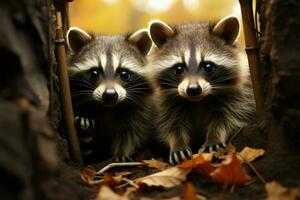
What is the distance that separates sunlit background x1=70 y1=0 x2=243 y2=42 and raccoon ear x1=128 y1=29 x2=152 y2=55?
5.01 m

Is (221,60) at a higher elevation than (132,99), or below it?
higher

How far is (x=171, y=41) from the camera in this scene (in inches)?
174

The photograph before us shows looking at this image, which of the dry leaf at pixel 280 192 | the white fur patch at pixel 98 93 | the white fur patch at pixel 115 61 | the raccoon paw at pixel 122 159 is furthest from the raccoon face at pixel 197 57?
the dry leaf at pixel 280 192

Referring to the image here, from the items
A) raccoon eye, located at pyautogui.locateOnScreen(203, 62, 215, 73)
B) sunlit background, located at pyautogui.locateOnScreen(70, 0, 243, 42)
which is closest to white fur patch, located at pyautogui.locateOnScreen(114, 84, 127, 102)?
raccoon eye, located at pyautogui.locateOnScreen(203, 62, 215, 73)

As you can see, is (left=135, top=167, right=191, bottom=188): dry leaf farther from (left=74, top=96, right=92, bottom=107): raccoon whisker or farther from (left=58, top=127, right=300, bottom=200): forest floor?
(left=74, top=96, right=92, bottom=107): raccoon whisker

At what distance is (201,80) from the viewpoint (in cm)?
397

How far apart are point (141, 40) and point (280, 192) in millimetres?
2475

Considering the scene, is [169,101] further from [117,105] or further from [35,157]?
[35,157]

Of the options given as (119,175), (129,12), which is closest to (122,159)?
(119,175)

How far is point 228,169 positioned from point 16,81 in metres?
1.27

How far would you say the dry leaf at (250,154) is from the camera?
10.4 feet

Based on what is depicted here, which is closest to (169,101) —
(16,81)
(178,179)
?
(178,179)

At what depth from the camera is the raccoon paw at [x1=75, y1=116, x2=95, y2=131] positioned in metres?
4.09

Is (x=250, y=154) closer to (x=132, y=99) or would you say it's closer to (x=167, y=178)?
(x=167, y=178)
